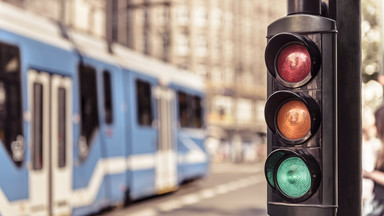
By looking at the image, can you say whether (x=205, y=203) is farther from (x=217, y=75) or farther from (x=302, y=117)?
(x=217, y=75)

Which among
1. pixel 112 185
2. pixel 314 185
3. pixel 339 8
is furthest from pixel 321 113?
pixel 112 185

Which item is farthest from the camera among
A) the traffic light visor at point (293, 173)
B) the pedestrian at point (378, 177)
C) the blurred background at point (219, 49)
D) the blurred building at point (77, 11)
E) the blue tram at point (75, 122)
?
the blurred background at point (219, 49)

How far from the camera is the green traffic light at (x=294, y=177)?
2221 mm

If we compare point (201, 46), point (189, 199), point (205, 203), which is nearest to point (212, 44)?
point (201, 46)

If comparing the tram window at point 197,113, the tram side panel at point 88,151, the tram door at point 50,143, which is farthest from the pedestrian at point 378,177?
the tram window at point 197,113

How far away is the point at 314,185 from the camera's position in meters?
2.20

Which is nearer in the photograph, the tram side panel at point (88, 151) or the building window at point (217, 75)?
the tram side panel at point (88, 151)

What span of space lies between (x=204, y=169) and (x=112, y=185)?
869cm

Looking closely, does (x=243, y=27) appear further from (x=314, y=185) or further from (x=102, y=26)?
(x=314, y=185)

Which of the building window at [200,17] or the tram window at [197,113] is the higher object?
the building window at [200,17]

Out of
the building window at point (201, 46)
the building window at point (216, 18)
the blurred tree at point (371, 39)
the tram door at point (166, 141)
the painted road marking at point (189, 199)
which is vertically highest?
the building window at point (216, 18)

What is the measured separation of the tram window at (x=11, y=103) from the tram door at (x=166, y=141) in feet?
23.6

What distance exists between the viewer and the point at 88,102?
11.3 meters

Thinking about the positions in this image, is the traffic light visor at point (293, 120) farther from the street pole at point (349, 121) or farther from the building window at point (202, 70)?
the building window at point (202, 70)
